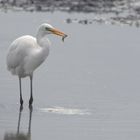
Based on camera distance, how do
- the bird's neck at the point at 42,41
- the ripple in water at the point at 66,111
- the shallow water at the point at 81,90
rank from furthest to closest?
the bird's neck at the point at 42,41, the ripple in water at the point at 66,111, the shallow water at the point at 81,90

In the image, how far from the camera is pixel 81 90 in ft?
50.9

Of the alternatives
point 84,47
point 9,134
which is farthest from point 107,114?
point 84,47

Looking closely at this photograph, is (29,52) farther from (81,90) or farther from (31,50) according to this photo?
(81,90)

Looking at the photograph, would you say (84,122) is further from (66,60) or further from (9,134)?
(66,60)

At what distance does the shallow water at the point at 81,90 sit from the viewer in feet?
40.3

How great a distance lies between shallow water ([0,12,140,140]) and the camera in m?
12.3

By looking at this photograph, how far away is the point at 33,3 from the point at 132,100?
1650 cm

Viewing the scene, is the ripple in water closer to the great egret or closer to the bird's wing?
the great egret

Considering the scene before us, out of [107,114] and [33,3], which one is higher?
[107,114]

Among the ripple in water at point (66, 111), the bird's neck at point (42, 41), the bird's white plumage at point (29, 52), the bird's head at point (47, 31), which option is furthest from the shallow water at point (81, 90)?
the bird's head at point (47, 31)

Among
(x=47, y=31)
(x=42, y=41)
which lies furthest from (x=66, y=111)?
(x=47, y=31)

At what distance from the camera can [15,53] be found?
15000 millimetres

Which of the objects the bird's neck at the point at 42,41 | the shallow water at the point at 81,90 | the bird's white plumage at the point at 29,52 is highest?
the bird's neck at the point at 42,41

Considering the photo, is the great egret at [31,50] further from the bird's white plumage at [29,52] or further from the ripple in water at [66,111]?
the ripple in water at [66,111]
